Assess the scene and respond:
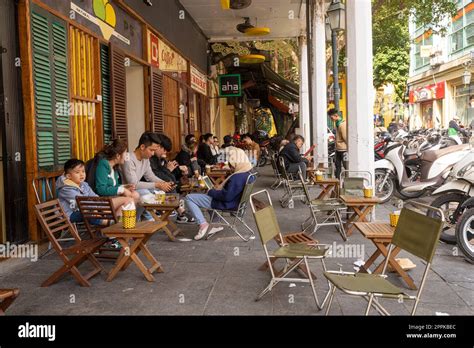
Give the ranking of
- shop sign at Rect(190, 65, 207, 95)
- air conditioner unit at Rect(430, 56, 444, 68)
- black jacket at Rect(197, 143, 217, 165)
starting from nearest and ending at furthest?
1. black jacket at Rect(197, 143, 217, 165)
2. shop sign at Rect(190, 65, 207, 95)
3. air conditioner unit at Rect(430, 56, 444, 68)

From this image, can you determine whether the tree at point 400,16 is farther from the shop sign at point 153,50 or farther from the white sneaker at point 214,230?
the white sneaker at point 214,230

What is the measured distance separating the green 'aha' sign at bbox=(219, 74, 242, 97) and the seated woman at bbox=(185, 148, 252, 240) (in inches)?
405

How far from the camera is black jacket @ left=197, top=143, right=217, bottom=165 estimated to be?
10969mm

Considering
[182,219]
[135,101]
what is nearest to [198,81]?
[135,101]

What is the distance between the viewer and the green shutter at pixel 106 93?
23.1 ft

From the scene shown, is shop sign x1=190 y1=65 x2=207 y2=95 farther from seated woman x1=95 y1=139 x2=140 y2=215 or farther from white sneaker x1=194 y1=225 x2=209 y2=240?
seated woman x1=95 y1=139 x2=140 y2=215

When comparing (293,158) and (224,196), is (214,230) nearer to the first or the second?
(224,196)

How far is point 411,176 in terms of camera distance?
9.14 m

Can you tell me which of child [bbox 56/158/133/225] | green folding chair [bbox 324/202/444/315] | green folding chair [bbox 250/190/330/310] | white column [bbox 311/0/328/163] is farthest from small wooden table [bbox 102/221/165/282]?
white column [bbox 311/0/328/163]

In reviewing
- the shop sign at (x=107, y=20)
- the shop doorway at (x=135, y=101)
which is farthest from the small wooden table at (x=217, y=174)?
the shop sign at (x=107, y=20)

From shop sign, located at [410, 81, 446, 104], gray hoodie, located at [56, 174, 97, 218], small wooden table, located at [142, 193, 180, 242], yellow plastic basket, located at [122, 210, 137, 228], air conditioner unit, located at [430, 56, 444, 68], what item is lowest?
small wooden table, located at [142, 193, 180, 242]
